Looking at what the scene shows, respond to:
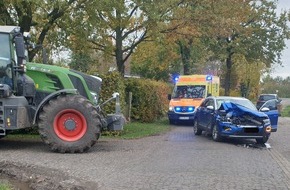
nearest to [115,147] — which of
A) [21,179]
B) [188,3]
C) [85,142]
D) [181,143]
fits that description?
[85,142]

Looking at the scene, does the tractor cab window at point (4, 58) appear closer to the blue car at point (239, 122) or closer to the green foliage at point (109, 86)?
the green foliage at point (109, 86)

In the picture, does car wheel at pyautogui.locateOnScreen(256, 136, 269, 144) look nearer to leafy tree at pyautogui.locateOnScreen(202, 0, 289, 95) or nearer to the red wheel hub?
the red wheel hub

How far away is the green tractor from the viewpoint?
11992mm

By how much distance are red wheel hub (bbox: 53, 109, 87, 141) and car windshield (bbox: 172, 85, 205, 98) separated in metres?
13.2

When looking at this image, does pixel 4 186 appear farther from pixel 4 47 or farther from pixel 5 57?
pixel 4 47

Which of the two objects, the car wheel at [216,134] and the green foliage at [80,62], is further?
the green foliage at [80,62]

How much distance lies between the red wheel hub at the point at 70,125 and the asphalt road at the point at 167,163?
0.58 m

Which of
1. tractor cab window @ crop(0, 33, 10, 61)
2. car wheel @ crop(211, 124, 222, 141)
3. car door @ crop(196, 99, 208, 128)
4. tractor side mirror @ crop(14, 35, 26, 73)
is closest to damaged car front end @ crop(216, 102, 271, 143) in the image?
car wheel @ crop(211, 124, 222, 141)

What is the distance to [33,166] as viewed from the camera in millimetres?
9859

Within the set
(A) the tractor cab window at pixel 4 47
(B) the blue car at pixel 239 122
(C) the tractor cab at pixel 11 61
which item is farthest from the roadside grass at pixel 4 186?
(B) the blue car at pixel 239 122

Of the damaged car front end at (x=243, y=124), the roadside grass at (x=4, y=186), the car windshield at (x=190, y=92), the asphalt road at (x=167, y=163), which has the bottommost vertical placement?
the asphalt road at (x=167, y=163)

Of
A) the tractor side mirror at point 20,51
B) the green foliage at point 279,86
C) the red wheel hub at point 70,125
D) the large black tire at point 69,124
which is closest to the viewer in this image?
the tractor side mirror at point 20,51

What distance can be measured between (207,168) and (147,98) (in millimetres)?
13979

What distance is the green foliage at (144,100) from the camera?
23.4m
